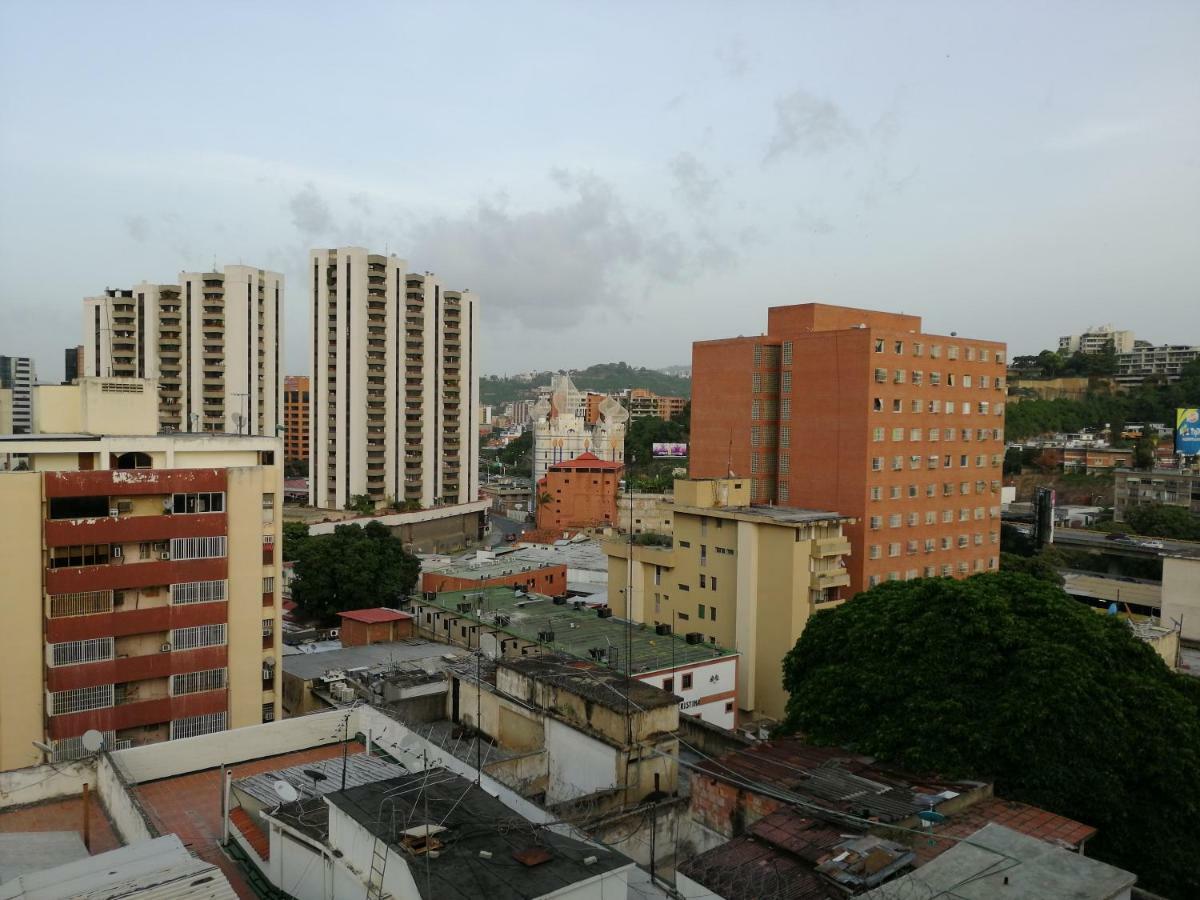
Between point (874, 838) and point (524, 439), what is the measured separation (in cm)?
11862

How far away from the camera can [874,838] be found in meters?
9.94

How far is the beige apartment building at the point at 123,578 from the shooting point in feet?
51.0

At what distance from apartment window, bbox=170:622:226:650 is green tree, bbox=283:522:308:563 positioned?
77.3 ft

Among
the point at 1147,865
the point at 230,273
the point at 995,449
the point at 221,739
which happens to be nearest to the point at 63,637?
the point at 221,739

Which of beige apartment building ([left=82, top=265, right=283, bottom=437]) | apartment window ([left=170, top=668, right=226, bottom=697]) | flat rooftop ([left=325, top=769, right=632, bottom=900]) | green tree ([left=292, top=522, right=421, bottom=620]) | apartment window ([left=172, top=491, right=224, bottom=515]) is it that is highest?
beige apartment building ([left=82, top=265, right=283, bottom=437])

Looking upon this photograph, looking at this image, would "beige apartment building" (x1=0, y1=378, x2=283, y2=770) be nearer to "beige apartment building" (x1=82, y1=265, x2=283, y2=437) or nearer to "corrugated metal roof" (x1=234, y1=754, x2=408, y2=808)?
"corrugated metal roof" (x1=234, y1=754, x2=408, y2=808)

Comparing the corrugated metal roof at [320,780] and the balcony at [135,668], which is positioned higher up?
the corrugated metal roof at [320,780]

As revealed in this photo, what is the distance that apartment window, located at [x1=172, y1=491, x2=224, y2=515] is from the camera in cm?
1706

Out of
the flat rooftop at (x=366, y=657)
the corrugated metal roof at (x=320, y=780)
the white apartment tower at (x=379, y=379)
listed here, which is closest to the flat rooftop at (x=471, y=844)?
the corrugated metal roof at (x=320, y=780)

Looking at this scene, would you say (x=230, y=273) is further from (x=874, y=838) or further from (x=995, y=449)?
(x=874, y=838)

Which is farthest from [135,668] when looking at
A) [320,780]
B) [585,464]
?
[585,464]

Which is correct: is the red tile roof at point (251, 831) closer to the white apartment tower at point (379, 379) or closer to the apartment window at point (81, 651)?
the apartment window at point (81, 651)

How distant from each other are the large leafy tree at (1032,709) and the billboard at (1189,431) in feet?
173

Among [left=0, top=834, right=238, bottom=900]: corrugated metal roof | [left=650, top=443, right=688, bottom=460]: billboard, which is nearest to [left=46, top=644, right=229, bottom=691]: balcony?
[left=0, top=834, right=238, bottom=900]: corrugated metal roof
